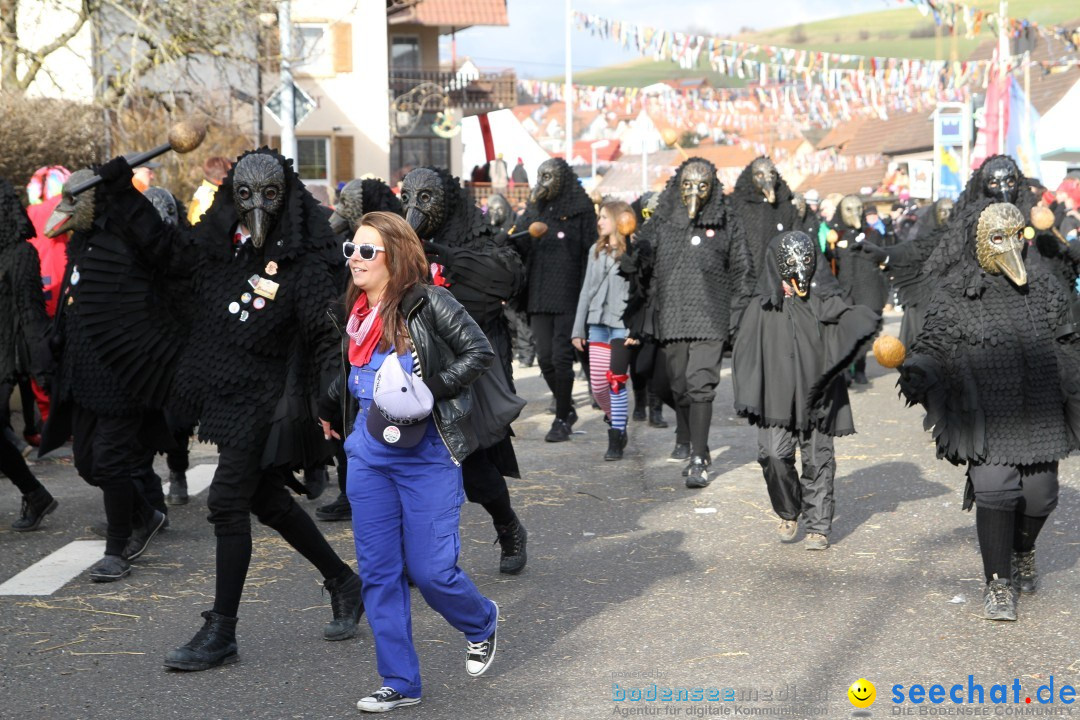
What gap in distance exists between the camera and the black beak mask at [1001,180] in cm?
914

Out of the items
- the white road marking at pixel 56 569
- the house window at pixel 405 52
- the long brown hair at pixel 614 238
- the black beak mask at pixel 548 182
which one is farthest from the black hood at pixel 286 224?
the house window at pixel 405 52

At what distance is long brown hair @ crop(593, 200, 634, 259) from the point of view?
1053 centimetres

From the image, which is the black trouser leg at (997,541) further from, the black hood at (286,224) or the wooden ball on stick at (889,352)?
the black hood at (286,224)

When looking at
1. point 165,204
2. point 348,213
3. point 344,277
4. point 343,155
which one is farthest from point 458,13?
point 344,277

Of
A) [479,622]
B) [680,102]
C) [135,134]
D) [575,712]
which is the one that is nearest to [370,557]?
[479,622]

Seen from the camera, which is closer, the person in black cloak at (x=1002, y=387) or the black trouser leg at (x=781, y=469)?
the person in black cloak at (x=1002, y=387)

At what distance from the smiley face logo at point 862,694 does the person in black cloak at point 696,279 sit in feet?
15.4

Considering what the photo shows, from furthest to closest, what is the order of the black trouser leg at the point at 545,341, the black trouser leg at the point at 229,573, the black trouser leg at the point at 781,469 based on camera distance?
the black trouser leg at the point at 545,341, the black trouser leg at the point at 781,469, the black trouser leg at the point at 229,573

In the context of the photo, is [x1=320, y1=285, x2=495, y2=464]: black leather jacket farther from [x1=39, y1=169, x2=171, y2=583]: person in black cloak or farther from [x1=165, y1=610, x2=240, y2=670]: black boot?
[x1=39, y1=169, x2=171, y2=583]: person in black cloak

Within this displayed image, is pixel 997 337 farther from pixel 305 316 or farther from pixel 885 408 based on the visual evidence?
pixel 885 408

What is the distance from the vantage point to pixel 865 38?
111812mm

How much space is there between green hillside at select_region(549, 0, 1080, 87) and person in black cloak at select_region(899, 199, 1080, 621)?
80047 mm

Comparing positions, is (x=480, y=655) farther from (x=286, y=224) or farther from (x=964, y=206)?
(x=964, y=206)

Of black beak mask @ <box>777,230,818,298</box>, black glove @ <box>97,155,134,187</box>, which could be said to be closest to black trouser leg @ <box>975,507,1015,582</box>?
black beak mask @ <box>777,230,818,298</box>
